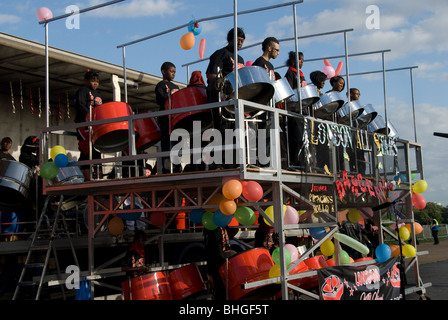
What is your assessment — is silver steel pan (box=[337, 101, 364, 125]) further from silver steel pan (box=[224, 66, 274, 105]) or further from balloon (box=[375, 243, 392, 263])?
silver steel pan (box=[224, 66, 274, 105])

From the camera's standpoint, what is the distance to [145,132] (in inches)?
340

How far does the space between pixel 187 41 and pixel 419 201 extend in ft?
16.7

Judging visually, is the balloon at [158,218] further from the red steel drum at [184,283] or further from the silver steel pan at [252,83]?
the silver steel pan at [252,83]

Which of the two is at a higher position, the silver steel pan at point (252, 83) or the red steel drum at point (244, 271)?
the silver steel pan at point (252, 83)

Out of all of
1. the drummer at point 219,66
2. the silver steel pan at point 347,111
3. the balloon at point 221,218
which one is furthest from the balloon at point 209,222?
the silver steel pan at point 347,111

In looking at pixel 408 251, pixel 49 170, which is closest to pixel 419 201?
pixel 408 251

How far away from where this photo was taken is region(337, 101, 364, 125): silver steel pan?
32.5ft

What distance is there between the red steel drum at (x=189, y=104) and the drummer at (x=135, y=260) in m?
2.08

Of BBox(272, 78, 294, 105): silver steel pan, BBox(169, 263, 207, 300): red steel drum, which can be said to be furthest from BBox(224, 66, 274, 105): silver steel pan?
BBox(169, 263, 207, 300): red steel drum

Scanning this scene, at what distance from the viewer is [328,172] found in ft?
28.6

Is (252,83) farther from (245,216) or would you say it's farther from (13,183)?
(13,183)

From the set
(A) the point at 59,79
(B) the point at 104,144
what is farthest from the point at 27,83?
(B) the point at 104,144

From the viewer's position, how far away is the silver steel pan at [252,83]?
732cm
